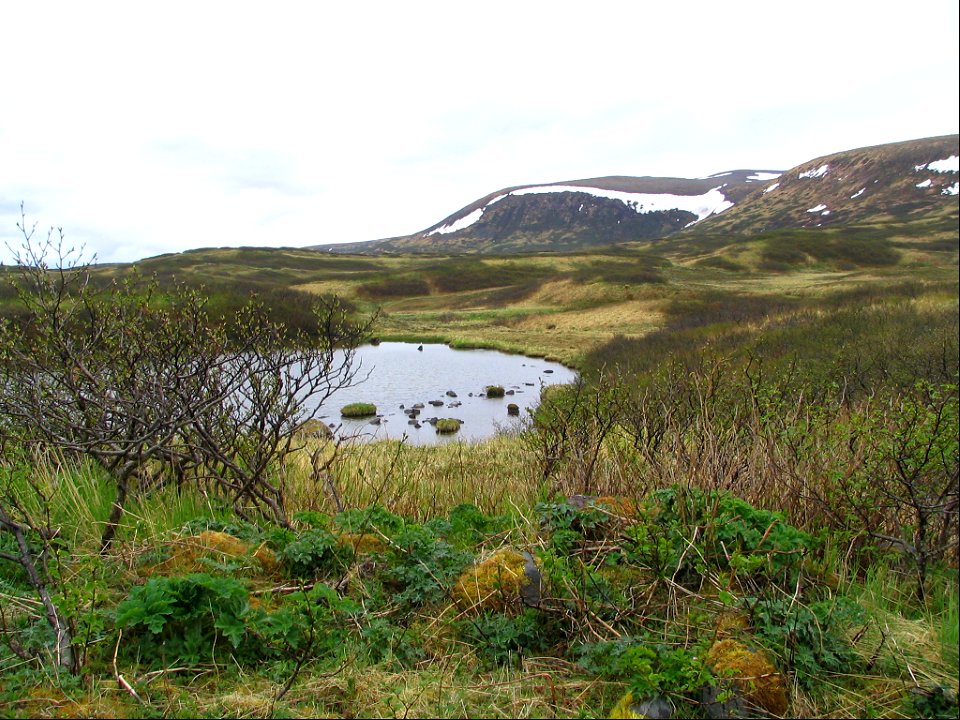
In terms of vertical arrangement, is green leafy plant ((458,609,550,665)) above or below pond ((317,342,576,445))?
above

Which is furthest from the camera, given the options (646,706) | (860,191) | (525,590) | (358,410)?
(860,191)

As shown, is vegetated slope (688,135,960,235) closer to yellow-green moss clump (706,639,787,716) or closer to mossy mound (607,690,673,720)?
yellow-green moss clump (706,639,787,716)

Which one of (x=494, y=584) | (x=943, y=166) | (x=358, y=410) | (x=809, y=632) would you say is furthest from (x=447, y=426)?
(x=943, y=166)

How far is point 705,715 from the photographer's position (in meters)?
2.38

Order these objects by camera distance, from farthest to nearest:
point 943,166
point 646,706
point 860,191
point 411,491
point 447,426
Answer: point 860,191
point 943,166
point 447,426
point 411,491
point 646,706

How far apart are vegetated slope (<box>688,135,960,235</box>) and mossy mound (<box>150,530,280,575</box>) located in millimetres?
111505

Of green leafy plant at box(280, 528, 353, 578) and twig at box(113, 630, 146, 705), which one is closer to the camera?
twig at box(113, 630, 146, 705)

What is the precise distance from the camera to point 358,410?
17891 mm

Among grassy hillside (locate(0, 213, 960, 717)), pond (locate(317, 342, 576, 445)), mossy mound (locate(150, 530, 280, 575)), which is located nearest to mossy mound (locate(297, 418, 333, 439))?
grassy hillside (locate(0, 213, 960, 717))

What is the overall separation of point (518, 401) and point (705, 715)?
1725cm

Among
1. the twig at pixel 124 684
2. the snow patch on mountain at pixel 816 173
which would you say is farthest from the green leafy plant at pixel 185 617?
the snow patch on mountain at pixel 816 173

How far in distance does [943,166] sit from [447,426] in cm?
13681

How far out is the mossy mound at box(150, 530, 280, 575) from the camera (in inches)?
129

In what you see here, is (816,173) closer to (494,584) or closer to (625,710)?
(494,584)
